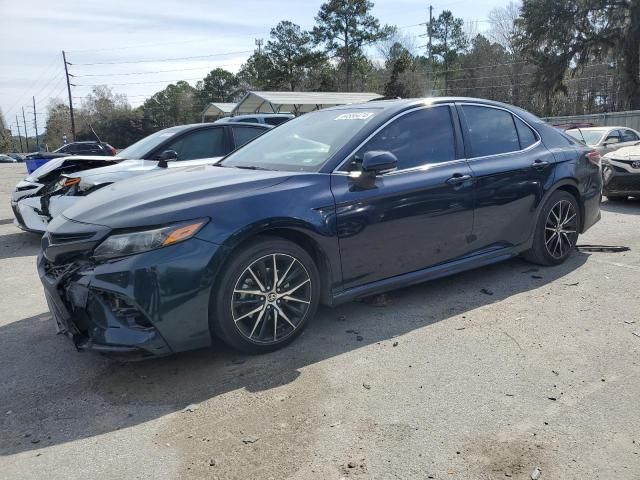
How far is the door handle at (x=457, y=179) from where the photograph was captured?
436 centimetres

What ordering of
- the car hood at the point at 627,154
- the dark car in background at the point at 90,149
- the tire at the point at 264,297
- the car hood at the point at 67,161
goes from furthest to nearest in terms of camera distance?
the dark car in background at the point at 90,149
the car hood at the point at 627,154
the car hood at the point at 67,161
the tire at the point at 264,297

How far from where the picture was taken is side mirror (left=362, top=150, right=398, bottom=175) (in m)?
3.77

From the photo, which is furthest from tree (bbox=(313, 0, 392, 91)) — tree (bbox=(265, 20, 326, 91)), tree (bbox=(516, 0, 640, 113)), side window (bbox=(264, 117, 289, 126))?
side window (bbox=(264, 117, 289, 126))

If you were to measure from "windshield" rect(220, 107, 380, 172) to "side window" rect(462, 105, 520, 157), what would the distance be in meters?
0.98

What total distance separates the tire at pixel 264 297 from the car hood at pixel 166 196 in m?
0.39

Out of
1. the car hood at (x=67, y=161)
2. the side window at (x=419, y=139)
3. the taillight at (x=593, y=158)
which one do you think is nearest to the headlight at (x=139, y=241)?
the side window at (x=419, y=139)

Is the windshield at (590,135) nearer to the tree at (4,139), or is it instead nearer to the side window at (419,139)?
the side window at (419,139)

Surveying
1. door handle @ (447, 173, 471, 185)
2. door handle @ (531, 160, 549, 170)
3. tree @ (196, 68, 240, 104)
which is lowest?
door handle @ (447, 173, 471, 185)

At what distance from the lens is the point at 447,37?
69.0 metres

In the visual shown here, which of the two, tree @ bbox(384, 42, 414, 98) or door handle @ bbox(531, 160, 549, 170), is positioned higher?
tree @ bbox(384, 42, 414, 98)

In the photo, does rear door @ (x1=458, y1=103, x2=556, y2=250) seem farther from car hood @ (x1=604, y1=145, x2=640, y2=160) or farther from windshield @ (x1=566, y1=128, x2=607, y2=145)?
windshield @ (x1=566, y1=128, x2=607, y2=145)

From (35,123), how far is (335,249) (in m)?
111

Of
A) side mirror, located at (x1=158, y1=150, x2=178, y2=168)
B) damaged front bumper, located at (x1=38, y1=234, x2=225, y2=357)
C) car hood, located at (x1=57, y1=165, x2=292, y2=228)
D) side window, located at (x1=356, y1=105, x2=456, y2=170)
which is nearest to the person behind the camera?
damaged front bumper, located at (x1=38, y1=234, x2=225, y2=357)

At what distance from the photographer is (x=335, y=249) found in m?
3.76
